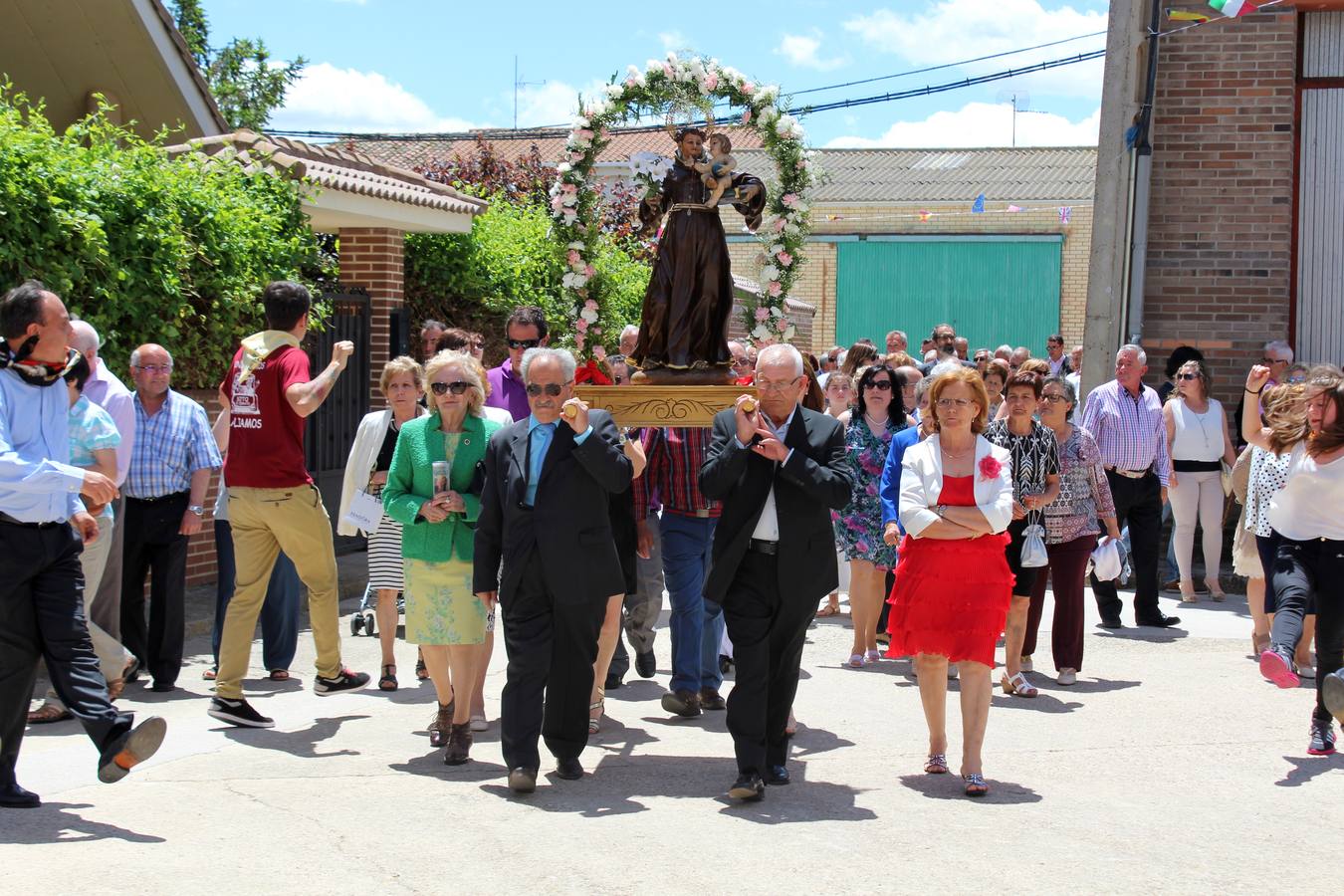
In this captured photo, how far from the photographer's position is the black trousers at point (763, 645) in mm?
6629

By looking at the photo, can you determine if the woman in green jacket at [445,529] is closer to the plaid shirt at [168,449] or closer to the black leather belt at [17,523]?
the black leather belt at [17,523]

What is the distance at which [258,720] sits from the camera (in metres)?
7.91

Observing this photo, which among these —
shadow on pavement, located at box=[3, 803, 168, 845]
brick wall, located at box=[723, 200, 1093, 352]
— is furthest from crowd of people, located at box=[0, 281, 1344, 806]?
brick wall, located at box=[723, 200, 1093, 352]

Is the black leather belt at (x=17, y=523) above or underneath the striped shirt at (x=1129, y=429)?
underneath

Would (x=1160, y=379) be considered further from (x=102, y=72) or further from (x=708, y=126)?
(x=102, y=72)

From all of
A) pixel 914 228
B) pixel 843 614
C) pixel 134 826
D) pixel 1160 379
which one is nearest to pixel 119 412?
pixel 134 826

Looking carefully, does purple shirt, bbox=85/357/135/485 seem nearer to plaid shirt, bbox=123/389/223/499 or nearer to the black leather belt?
plaid shirt, bbox=123/389/223/499

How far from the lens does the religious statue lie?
877 centimetres

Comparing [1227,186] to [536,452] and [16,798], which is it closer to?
[536,452]

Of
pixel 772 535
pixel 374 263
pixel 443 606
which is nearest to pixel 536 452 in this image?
pixel 443 606

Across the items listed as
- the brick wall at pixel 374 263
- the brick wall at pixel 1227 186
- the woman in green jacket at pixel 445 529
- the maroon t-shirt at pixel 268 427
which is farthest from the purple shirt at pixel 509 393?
the brick wall at pixel 1227 186

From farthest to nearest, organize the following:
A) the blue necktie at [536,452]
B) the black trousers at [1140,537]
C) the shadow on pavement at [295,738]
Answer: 1. the black trousers at [1140,537]
2. the shadow on pavement at [295,738]
3. the blue necktie at [536,452]

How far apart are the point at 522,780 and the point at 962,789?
6.38 ft

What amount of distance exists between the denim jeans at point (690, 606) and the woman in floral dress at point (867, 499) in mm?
1650
